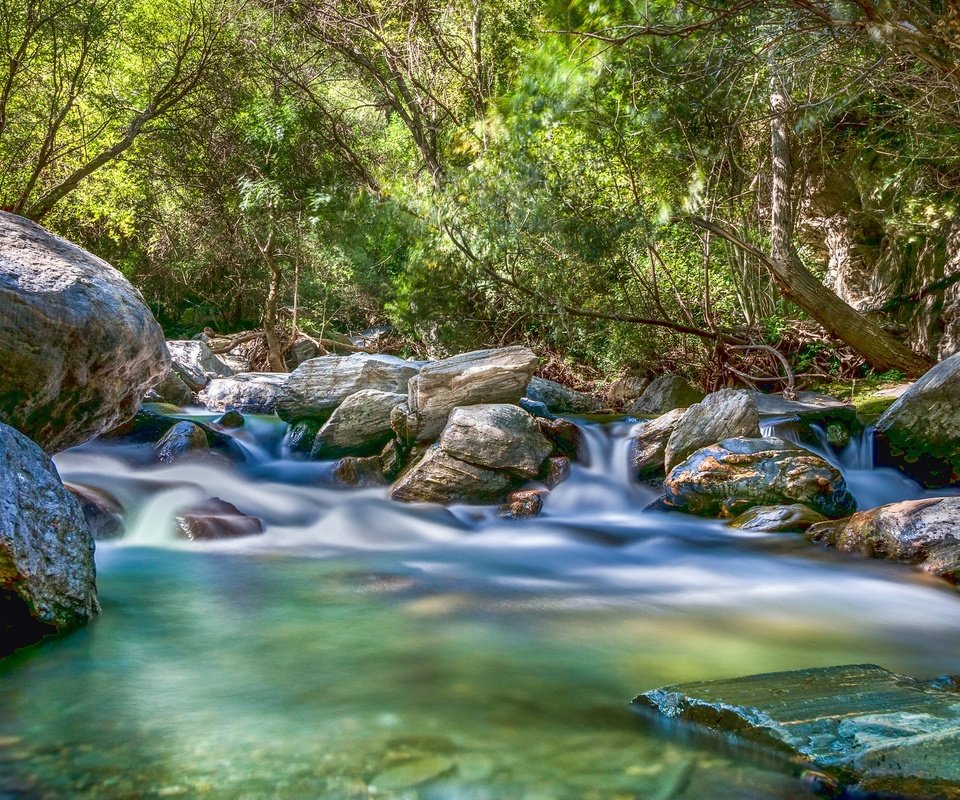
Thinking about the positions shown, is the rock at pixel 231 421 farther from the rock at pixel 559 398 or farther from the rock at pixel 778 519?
the rock at pixel 778 519

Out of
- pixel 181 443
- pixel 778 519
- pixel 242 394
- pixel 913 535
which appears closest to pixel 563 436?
pixel 778 519

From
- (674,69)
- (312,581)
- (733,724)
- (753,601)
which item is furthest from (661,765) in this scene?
(674,69)

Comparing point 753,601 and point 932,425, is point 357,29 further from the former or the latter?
point 753,601

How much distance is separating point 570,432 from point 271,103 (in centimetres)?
967

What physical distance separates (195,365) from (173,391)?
1950mm

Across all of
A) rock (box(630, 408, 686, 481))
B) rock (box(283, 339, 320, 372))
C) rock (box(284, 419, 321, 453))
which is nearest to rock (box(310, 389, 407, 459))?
rock (box(284, 419, 321, 453))

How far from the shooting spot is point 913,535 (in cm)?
528

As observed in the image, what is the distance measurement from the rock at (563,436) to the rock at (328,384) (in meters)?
1.96

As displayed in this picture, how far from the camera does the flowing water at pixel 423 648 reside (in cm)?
224

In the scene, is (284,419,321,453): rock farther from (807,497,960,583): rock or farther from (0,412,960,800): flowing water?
(807,497,960,583): rock

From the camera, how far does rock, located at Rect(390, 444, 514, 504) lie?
287 inches

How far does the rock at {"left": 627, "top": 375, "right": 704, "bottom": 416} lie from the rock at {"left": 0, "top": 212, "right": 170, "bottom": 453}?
774cm

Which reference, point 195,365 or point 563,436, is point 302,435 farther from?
point 195,365

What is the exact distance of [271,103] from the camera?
14242mm
